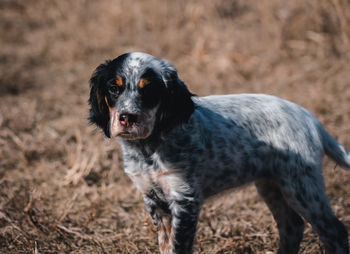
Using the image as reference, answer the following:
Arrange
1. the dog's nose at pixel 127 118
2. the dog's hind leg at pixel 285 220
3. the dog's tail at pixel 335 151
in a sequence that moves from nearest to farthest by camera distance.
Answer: the dog's nose at pixel 127 118
the dog's tail at pixel 335 151
the dog's hind leg at pixel 285 220

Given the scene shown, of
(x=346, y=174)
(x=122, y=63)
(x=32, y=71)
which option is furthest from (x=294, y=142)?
(x=32, y=71)

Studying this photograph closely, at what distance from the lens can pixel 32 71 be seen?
741 centimetres

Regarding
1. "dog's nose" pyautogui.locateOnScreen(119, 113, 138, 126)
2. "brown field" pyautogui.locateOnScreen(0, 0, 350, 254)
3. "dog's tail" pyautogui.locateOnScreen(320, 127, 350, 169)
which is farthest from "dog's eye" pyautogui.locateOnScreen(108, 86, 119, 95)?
"dog's tail" pyautogui.locateOnScreen(320, 127, 350, 169)

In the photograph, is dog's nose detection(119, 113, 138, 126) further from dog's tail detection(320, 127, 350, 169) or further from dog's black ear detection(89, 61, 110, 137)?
dog's tail detection(320, 127, 350, 169)

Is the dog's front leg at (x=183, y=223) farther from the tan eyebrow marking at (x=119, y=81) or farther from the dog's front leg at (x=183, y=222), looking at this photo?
the tan eyebrow marking at (x=119, y=81)

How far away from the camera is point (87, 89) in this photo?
6.89 metres

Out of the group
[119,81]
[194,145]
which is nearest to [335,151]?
[194,145]

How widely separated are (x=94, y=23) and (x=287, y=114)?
7250 mm

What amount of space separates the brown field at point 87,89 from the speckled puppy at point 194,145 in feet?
1.31

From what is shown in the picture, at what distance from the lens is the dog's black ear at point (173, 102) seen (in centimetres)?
229

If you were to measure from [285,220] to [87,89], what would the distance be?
4.91 m

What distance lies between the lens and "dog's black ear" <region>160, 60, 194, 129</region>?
2293mm

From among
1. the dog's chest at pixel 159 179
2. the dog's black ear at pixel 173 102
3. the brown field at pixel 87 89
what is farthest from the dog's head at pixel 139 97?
the brown field at pixel 87 89

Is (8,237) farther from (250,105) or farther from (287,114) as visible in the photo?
(287,114)
